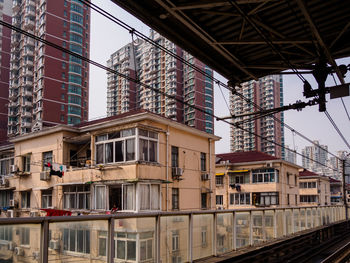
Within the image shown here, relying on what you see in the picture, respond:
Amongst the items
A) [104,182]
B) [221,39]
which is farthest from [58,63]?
[221,39]

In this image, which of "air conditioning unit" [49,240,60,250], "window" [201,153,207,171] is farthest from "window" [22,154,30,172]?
"air conditioning unit" [49,240,60,250]

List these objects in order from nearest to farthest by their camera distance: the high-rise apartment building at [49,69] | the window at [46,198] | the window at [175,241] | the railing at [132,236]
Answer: the railing at [132,236] < the window at [175,241] < the window at [46,198] < the high-rise apartment building at [49,69]

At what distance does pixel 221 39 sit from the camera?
30.4 feet

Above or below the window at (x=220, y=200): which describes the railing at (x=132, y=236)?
above

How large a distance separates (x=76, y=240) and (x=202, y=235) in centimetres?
410

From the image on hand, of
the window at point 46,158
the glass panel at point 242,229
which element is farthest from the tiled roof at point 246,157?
the glass panel at point 242,229

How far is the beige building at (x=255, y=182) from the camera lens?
4028cm

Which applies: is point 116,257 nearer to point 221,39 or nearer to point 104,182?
point 221,39

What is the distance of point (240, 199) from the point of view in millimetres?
43375

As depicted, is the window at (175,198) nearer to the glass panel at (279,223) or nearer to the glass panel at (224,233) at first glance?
the glass panel at (279,223)

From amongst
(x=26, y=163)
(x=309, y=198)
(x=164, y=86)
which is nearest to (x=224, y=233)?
(x=26, y=163)

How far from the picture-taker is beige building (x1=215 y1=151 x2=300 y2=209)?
4028cm

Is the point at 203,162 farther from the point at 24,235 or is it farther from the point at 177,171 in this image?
the point at 24,235

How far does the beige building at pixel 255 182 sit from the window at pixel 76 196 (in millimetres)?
22464
